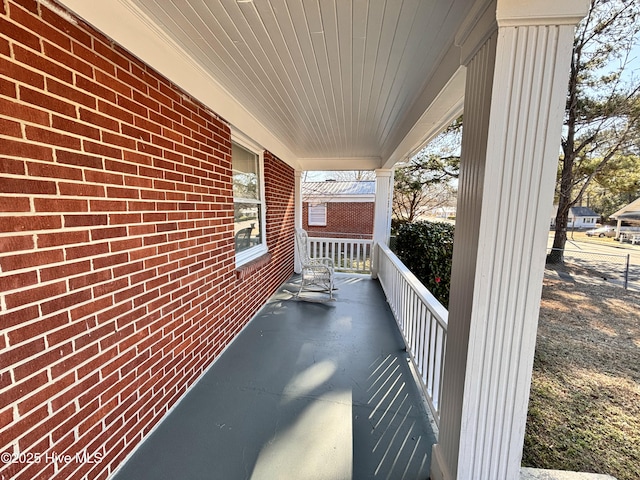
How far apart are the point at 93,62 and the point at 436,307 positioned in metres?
2.44

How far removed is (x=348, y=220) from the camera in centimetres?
1126

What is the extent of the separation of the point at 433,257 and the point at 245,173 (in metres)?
3.31

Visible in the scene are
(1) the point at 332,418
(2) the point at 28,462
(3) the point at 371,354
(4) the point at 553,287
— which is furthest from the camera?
(4) the point at 553,287

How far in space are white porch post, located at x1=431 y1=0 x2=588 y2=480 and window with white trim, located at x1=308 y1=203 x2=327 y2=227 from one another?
10304mm

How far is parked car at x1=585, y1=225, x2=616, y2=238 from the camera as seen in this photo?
15.4 ft

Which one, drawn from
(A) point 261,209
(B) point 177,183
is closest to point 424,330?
(B) point 177,183

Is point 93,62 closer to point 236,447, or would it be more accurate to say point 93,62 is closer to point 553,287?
point 236,447

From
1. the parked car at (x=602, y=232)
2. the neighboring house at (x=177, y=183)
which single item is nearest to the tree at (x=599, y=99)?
the parked car at (x=602, y=232)

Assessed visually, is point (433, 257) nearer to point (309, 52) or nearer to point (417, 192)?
point (309, 52)

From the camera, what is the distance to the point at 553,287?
5.18 m

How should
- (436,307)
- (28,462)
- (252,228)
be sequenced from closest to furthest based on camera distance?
1. (28,462)
2. (436,307)
3. (252,228)

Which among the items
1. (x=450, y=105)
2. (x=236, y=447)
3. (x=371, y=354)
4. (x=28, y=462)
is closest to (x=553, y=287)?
(x=371, y=354)

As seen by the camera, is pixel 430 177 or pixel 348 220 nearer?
pixel 430 177

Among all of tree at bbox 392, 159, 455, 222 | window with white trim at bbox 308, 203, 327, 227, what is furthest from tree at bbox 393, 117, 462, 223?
window with white trim at bbox 308, 203, 327, 227
